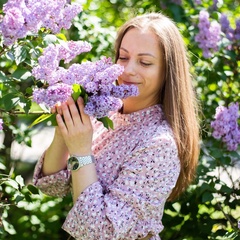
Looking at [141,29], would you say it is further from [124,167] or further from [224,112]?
[224,112]

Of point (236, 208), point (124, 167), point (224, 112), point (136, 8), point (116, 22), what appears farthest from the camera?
point (116, 22)

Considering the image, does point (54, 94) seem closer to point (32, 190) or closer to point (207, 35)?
point (32, 190)

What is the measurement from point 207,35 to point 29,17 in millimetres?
1611

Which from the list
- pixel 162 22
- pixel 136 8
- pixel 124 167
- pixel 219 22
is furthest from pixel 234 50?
pixel 124 167

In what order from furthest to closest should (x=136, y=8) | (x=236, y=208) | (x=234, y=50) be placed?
(x=136, y=8)
(x=234, y=50)
(x=236, y=208)

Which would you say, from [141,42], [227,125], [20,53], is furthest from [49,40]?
[227,125]

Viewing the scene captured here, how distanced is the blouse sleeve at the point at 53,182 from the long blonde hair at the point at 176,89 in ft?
1.44

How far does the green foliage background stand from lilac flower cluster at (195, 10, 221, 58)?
2.5 inches

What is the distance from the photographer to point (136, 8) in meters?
4.16

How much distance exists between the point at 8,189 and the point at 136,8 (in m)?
1.44

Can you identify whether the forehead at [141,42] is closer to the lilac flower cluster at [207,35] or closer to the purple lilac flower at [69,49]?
the purple lilac flower at [69,49]

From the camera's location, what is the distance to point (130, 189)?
233 centimetres

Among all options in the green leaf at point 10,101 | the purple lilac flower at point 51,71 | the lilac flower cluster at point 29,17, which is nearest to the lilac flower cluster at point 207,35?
the lilac flower cluster at point 29,17

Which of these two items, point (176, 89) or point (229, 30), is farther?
point (229, 30)
